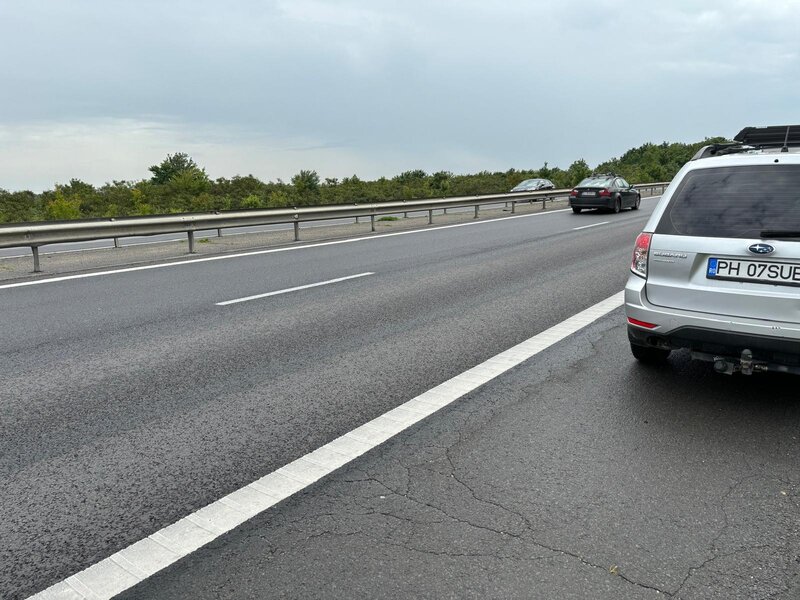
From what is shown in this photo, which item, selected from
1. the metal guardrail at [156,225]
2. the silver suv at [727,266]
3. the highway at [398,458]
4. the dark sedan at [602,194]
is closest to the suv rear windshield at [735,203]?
the silver suv at [727,266]

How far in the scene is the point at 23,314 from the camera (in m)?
8.05

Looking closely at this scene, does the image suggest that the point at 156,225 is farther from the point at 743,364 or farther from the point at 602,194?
the point at 602,194

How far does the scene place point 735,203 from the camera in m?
4.55

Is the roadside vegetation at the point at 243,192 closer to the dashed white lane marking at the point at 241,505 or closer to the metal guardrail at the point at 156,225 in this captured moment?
the metal guardrail at the point at 156,225

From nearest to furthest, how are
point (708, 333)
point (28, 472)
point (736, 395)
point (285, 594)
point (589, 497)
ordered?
point (285, 594) → point (589, 497) → point (28, 472) → point (708, 333) → point (736, 395)

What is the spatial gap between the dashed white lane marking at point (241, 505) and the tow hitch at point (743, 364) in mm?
1698

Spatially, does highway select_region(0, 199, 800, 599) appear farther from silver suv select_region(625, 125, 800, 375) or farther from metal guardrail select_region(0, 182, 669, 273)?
metal guardrail select_region(0, 182, 669, 273)

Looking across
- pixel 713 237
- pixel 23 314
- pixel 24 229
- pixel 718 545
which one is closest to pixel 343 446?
pixel 718 545

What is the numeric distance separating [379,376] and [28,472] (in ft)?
8.56

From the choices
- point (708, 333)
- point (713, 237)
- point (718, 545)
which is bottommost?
point (718, 545)

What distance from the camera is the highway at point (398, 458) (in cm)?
276

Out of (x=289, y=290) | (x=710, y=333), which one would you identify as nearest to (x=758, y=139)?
(x=710, y=333)

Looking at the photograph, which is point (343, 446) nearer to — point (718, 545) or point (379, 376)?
point (379, 376)

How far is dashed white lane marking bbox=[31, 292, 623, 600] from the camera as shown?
2.67 m
